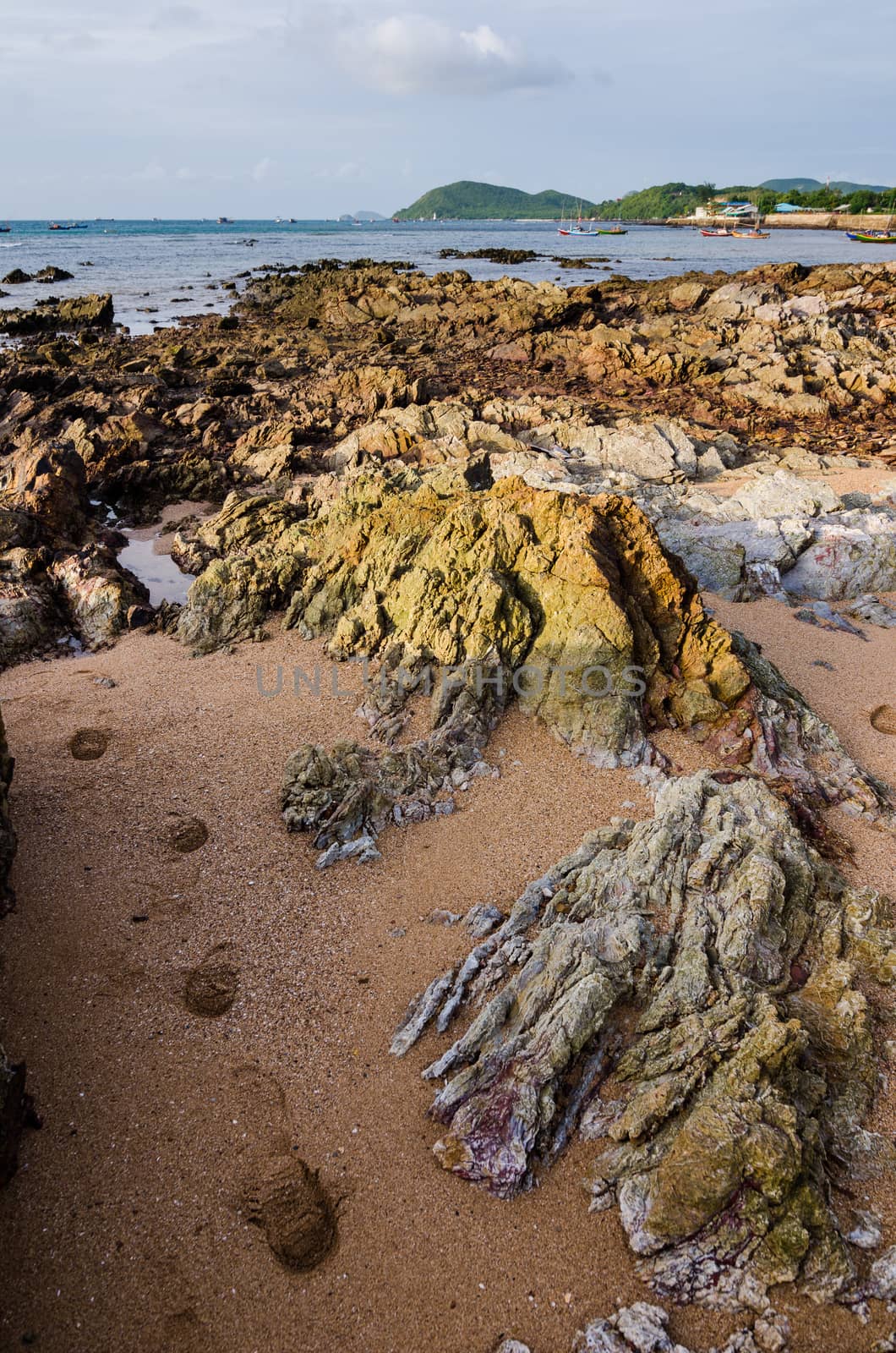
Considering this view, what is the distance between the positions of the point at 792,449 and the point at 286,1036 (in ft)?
92.9

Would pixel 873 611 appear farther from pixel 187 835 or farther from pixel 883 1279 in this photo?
pixel 187 835

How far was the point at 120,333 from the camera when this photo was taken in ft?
177

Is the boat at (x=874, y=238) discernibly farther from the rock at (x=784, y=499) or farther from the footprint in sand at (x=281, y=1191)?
the footprint in sand at (x=281, y=1191)

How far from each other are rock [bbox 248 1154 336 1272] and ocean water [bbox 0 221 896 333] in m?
62.2

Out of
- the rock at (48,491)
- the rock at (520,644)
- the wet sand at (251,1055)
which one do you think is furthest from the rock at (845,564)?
the rock at (48,491)

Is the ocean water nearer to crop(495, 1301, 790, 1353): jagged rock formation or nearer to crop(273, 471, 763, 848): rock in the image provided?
crop(273, 471, 763, 848): rock

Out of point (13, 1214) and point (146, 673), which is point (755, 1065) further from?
point (146, 673)

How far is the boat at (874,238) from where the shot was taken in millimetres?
110312

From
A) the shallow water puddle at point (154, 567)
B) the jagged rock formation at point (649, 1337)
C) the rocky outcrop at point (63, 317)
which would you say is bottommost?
the jagged rock formation at point (649, 1337)

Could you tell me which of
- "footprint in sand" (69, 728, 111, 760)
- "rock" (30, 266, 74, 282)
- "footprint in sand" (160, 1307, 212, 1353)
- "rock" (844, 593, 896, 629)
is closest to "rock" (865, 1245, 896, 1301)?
"footprint in sand" (160, 1307, 212, 1353)

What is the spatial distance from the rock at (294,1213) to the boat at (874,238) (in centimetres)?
14156

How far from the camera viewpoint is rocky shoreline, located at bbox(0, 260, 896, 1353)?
6.59m

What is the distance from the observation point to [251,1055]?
26.6 ft

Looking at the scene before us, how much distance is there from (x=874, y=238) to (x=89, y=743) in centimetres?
14343
